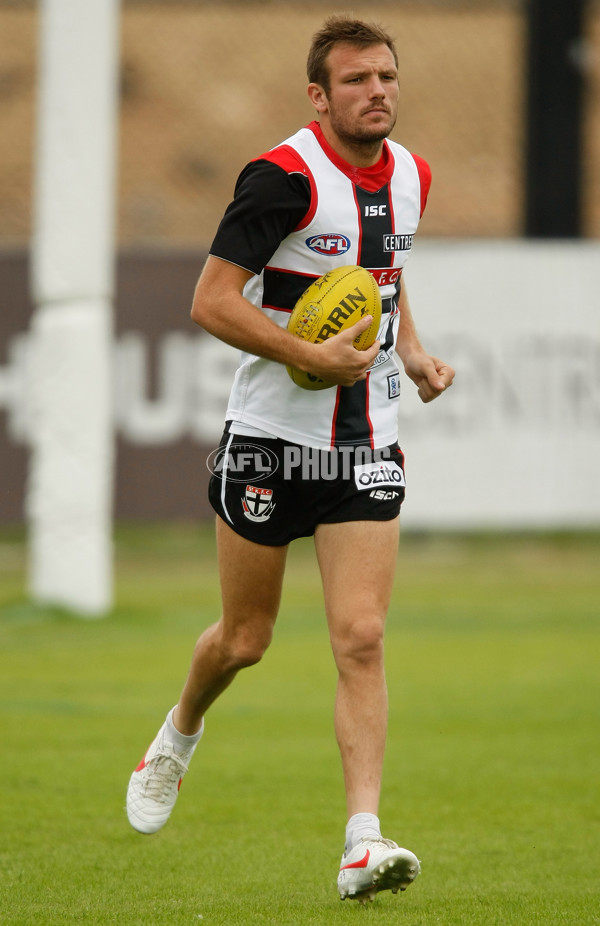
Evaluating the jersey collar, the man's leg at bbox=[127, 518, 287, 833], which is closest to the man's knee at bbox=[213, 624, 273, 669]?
the man's leg at bbox=[127, 518, 287, 833]

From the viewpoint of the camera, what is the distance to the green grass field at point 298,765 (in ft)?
14.7

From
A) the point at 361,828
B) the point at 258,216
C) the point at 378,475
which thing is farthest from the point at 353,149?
the point at 361,828

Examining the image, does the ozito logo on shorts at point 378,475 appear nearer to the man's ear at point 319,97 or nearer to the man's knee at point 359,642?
the man's knee at point 359,642

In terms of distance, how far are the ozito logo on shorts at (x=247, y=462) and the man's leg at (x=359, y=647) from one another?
0.26 meters

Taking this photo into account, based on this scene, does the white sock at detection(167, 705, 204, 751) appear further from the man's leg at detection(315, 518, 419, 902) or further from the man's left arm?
the man's left arm

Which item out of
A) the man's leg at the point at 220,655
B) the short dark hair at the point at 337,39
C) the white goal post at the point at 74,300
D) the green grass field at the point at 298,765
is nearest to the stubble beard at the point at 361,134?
the short dark hair at the point at 337,39

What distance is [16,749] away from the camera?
6.62 metres

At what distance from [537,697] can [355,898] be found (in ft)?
12.4

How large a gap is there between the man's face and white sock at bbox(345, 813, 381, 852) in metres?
2.05

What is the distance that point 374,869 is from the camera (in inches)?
161

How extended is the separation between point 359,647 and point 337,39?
188cm

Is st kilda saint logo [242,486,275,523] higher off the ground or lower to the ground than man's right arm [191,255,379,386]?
lower

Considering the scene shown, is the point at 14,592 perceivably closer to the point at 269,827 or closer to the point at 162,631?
the point at 162,631

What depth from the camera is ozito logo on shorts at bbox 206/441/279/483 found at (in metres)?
4.71
